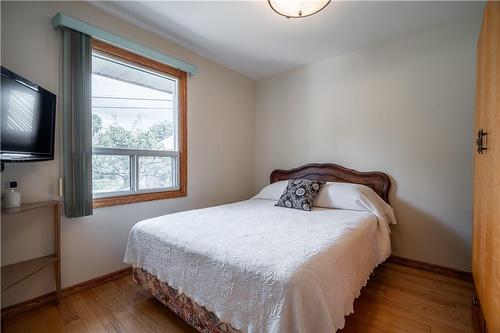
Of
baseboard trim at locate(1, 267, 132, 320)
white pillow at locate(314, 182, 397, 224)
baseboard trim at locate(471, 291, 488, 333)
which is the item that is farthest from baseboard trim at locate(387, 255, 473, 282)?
baseboard trim at locate(1, 267, 132, 320)

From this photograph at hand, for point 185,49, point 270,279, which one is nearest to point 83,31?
point 185,49

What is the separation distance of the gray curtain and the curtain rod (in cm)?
6

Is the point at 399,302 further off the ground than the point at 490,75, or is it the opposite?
the point at 490,75

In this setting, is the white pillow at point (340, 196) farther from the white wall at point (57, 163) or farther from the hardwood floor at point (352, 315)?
the white wall at point (57, 163)

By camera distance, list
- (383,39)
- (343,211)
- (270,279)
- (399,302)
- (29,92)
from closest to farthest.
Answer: (270,279)
(29,92)
(399,302)
(343,211)
(383,39)

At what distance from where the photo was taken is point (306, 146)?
3.20 metres

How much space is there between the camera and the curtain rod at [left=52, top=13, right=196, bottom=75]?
1.78 m

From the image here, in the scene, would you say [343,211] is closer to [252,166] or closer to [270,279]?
[270,279]

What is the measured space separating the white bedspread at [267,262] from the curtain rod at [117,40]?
5.54 ft

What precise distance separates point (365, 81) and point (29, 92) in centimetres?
316

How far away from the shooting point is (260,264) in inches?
44.4

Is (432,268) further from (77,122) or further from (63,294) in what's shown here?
(77,122)

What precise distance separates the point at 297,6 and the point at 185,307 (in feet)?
7.53

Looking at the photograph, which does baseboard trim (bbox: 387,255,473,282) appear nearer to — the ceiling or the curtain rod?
the ceiling
